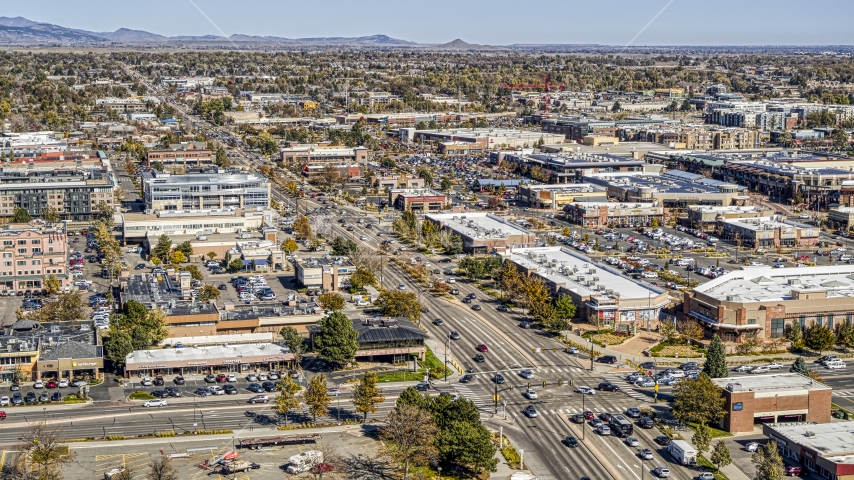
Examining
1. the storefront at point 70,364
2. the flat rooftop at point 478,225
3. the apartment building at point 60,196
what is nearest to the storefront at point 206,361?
the storefront at point 70,364

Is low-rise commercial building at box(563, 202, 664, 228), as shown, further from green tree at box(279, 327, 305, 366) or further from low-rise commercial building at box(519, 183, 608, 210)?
green tree at box(279, 327, 305, 366)

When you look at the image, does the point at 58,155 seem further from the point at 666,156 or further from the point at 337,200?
the point at 666,156

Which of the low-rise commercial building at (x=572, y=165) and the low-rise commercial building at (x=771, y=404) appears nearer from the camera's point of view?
the low-rise commercial building at (x=771, y=404)

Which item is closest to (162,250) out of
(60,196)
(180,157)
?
(60,196)

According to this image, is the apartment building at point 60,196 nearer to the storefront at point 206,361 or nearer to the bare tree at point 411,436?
the storefront at point 206,361

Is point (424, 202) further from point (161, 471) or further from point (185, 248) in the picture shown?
point (161, 471)

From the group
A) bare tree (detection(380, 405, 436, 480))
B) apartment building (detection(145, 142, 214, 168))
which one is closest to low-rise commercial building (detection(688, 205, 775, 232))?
apartment building (detection(145, 142, 214, 168))
